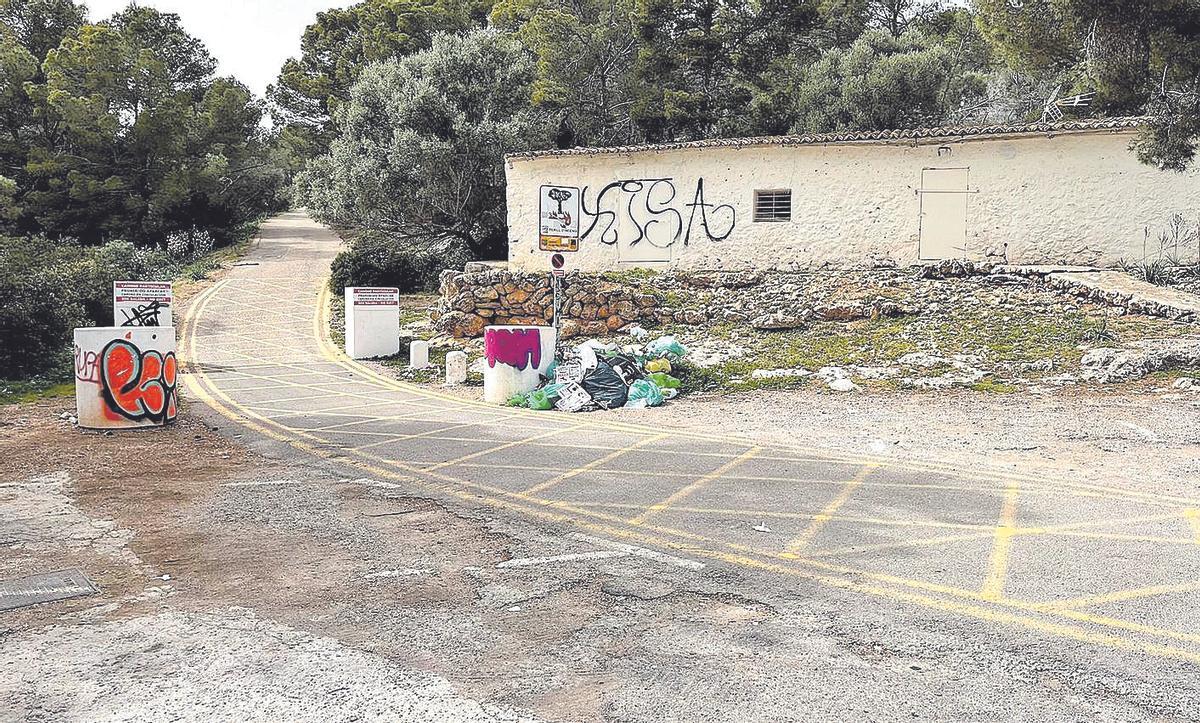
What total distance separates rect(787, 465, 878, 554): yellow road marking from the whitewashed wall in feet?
37.9

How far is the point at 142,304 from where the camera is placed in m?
14.2

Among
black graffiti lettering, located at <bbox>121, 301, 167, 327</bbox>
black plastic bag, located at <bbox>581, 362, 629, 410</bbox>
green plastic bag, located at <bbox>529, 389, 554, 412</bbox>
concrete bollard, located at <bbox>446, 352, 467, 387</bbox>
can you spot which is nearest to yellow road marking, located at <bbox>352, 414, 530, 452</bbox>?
green plastic bag, located at <bbox>529, 389, 554, 412</bbox>

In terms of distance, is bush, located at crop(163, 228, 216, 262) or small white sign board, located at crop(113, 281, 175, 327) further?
bush, located at crop(163, 228, 216, 262)

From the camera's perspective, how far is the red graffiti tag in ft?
35.3

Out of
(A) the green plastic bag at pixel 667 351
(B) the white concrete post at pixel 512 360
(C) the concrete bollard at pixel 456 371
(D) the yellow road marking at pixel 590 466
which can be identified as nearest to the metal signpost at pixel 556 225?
(B) the white concrete post at pixel 512 360

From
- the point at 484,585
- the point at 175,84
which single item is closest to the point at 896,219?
the point at 484,585

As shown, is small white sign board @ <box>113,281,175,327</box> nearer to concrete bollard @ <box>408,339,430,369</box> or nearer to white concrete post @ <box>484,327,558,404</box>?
concrete bollard @ <box>408,339,430,369</box>

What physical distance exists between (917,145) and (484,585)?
637 inches

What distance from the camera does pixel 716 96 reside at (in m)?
30.0

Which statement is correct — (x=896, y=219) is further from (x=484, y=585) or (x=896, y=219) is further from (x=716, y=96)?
(x=484, y=585)

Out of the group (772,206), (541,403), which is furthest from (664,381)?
(772,206)

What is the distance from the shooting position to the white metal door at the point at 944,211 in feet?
60.4

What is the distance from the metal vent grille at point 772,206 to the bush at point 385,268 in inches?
386

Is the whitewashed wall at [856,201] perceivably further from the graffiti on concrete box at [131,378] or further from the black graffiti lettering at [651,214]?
the graffiti on concrete box at [131,378]
